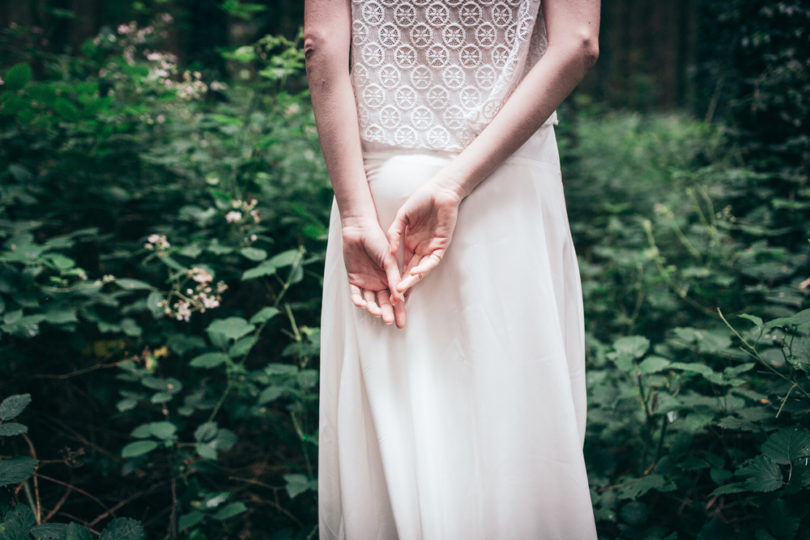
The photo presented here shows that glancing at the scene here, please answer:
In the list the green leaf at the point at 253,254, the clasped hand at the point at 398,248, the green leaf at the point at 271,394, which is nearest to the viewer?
the clasped hand at the point at 398,248

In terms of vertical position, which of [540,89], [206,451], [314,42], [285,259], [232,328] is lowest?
[206,451]

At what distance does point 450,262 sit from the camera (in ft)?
3.20

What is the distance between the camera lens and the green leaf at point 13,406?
1.13 metres

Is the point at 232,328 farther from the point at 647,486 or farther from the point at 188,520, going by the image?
the point at 647,486

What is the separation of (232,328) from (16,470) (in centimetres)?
61

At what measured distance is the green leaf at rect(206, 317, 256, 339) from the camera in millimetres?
1453

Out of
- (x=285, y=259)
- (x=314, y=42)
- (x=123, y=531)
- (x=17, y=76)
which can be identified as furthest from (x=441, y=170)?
(x=17, y=76)

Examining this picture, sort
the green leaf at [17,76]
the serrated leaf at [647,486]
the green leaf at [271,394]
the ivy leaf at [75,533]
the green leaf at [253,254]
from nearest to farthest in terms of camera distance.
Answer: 1. the ivy leaf at [75,533]
2. the serrated leaf at [647,486]
3. the green leaf at [271,394]
4. the green leaf at [253,254]
5. the green leaf at [17,76]

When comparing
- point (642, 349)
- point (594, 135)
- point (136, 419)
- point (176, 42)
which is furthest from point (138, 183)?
point (176, 42)

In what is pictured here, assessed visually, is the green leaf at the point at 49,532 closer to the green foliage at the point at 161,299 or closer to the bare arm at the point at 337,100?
the green foliage at the point at 161,299

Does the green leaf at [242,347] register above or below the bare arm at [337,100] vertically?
below

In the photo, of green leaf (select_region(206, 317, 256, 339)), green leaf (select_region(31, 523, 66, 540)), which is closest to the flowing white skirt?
green leaf (select_region(206, 317, 256, 339))

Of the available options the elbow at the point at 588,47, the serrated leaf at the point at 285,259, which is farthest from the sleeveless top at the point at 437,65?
the serrated leaf at the point at 285,259

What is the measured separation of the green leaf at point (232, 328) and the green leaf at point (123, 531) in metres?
0.54
